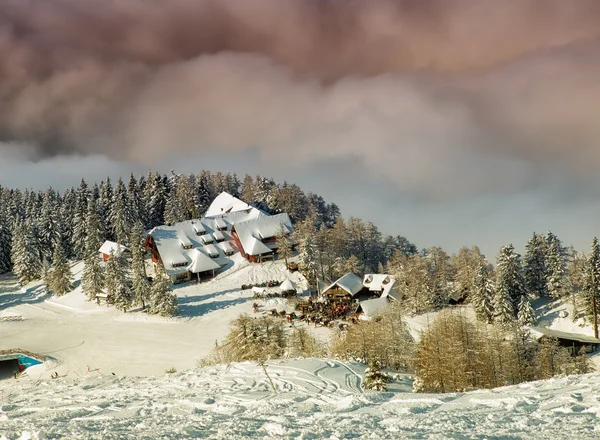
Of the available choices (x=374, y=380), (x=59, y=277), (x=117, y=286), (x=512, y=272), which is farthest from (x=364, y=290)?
(x=59, y=277)

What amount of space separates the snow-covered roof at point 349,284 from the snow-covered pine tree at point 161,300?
20.6 metres

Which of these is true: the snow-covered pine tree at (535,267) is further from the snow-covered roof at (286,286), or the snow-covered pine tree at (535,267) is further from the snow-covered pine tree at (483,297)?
the snow-covered roof at (286,286)

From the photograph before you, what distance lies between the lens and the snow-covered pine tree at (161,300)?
5444 centimetres

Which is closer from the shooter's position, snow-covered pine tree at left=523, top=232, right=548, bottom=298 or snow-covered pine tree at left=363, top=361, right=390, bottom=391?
snow-covered pine tree at left=363, top=361, right=390, bottom=391

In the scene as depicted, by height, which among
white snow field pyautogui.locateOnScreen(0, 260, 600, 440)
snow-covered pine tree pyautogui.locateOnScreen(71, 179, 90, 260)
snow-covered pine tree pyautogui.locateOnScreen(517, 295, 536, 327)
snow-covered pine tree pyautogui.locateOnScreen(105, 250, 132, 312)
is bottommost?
snow-covered pine tree pyautogui.locateOnScreen(517, 295, 536, 327)

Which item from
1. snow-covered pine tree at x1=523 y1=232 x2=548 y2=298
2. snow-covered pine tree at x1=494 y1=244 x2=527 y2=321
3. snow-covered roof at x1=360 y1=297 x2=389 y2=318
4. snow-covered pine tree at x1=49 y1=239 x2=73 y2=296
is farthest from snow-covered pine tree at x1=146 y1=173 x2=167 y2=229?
snow-covered pine tree at x1=523 y1=232 x2=548 y2=298

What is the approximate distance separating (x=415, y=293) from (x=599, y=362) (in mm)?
21585

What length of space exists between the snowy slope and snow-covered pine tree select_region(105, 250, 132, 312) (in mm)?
40127

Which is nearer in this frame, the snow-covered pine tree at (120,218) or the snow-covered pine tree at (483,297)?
the snow-covered pine tree at (483,297)

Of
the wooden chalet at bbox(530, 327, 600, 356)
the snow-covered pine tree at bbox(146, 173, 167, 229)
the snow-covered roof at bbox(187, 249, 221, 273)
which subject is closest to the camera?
the wooden chalet at bbox(530, 327, 600, 356)

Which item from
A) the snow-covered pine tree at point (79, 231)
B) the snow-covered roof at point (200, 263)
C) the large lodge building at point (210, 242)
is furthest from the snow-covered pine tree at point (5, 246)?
the snow-covered roof at point (200, 263)

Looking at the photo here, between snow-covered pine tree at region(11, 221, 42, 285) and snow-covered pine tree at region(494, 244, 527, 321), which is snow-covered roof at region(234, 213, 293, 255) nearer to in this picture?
snow-covered pine tree at region(494, 244, 527, 321)

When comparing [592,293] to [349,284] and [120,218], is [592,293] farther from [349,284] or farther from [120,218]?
[120,218]

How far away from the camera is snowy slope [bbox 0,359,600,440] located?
33.3 ft
